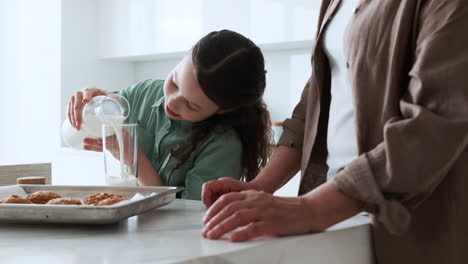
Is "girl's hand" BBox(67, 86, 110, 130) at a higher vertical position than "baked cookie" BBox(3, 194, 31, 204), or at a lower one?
higher

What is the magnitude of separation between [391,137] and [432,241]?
0.21m

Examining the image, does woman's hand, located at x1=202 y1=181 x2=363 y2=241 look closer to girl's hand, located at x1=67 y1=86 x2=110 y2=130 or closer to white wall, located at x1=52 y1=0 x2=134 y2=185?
girl's hand, located at x1=67 y1=86 x2=110 y2=130

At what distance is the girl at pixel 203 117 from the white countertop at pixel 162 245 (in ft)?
1.51

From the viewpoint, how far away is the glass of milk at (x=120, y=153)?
1176 mm

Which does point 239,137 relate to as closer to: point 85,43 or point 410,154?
point 410,154

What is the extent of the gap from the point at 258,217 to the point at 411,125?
24 centimetres

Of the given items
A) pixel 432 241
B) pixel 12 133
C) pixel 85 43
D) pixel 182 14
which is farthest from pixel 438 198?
pixel 12 133

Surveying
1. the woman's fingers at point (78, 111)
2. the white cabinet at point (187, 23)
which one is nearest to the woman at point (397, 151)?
the woman's fingers at point (78, 111)

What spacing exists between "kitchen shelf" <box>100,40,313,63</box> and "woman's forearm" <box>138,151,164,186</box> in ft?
5.52

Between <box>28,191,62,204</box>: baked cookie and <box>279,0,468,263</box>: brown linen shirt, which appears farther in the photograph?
<box>28,191,62,204</box>: baked cookie

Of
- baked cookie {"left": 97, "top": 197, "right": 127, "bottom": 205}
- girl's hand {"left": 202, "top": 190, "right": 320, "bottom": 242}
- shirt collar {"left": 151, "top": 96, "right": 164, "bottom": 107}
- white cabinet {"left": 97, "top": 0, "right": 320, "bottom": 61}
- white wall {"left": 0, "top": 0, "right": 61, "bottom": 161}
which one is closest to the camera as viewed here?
girl's hand {"left": 202, "top": 190, "right": 320, "bottom": 242}

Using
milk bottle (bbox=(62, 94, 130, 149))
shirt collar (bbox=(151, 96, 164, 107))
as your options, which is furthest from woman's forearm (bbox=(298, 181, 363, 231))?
shirt collar (bbox=(151, 96, 164, 107))

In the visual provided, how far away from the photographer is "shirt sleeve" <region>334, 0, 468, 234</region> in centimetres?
79

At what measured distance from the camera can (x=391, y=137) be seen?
2.62ft
